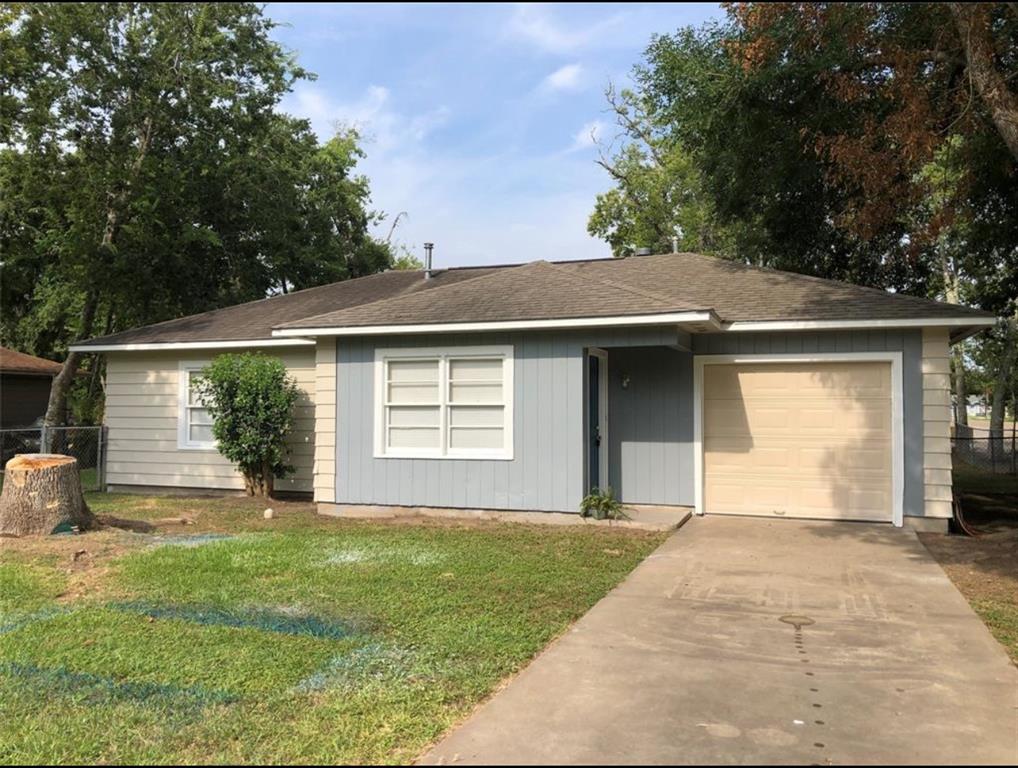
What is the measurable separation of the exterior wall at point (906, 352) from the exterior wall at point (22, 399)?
69.4ft

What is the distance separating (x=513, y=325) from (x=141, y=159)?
549 inches

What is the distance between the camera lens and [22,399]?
2202 centimetres

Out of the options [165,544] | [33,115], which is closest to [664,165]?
[33,115]

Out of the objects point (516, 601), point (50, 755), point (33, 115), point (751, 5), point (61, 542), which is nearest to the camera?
point (50, 755)

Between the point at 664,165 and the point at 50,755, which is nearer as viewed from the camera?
the point at 50,755

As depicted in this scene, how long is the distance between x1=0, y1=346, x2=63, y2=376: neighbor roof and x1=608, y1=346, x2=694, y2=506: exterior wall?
18.3 m

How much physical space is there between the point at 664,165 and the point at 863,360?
81.1 ft

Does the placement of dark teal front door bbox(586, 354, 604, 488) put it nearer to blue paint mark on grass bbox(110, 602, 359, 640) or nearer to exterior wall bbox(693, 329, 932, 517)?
exterior wall bbox(693, 329, 932, 517)

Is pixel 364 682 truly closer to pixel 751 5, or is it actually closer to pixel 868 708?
pixel 868 708

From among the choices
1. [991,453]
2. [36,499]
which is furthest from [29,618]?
[991,453]

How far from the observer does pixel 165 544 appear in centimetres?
796

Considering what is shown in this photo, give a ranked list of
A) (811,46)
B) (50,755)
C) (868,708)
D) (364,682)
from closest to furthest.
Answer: (50,755)
(868,708)
(364,682)
(811,46)

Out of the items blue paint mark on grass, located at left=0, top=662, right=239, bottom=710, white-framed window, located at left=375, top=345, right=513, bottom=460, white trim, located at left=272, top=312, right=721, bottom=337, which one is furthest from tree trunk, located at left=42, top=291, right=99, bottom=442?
blue paint mark on grass, located at left=0, top=662, right=239, bottom=710

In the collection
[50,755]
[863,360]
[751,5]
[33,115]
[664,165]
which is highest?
[664,165]
